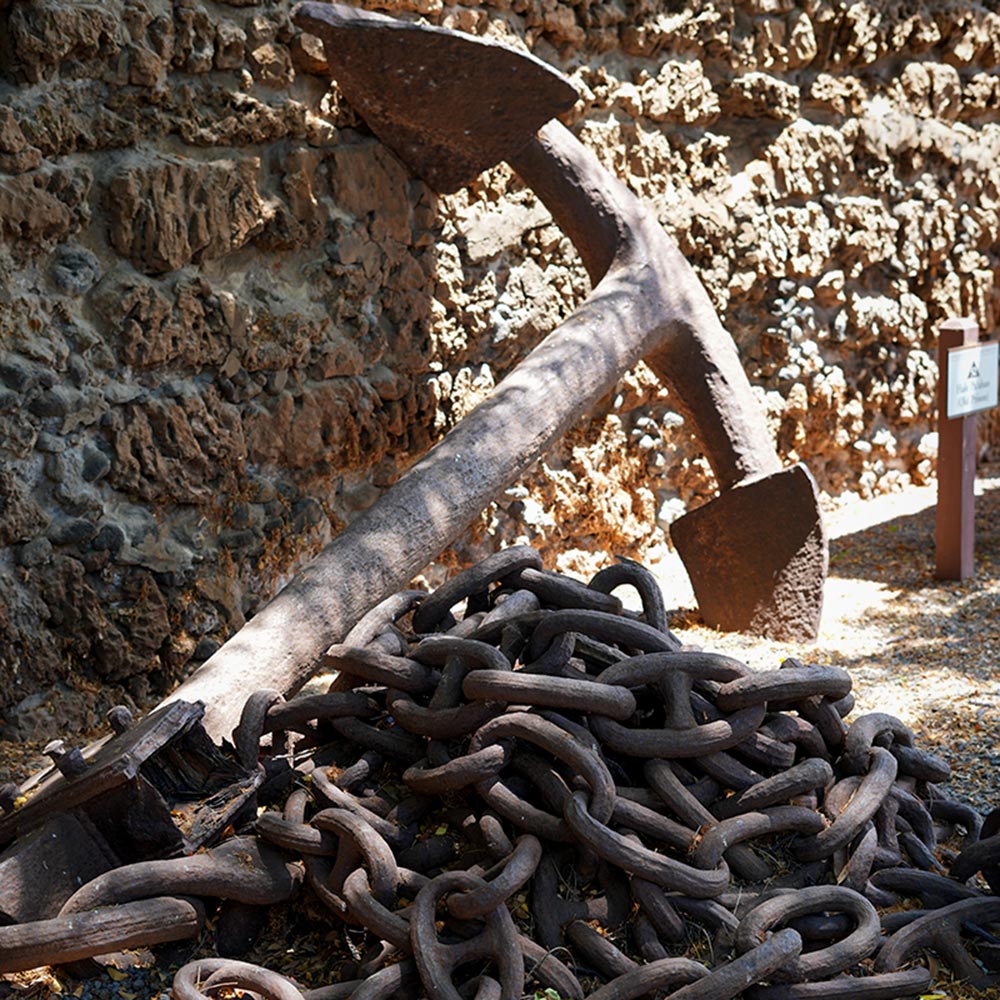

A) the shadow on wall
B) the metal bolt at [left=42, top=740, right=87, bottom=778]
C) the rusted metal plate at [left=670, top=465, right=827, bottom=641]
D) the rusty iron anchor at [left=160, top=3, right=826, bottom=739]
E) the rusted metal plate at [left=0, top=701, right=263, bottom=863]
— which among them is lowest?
the shadow on wall

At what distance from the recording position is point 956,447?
4645 millimetres

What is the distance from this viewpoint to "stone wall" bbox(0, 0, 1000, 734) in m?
3.08

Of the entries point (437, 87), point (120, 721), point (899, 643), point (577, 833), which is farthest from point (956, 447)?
point (120, 721)

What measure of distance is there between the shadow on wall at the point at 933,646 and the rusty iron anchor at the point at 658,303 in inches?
14.4

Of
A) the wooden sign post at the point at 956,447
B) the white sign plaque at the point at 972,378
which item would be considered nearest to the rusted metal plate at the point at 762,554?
the wooden sign post at the point at 956,447

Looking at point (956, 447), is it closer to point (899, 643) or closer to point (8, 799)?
point (899, 643)

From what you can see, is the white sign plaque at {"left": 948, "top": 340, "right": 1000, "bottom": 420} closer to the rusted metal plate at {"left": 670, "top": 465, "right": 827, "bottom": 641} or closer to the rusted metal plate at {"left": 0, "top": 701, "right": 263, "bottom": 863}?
the rusted metal plate at {"left": 670, "top": 465, "right": 827, "bottom": 641}

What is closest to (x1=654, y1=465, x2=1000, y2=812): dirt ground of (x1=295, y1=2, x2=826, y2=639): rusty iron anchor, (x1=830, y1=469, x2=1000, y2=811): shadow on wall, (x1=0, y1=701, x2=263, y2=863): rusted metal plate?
(x1=830, y1=469, x2=1000, y2=811): shadow on wall

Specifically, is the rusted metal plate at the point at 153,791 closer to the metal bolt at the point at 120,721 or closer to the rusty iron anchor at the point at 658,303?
the metal bolt at the point at 120,721

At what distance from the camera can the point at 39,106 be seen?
2.99 meters

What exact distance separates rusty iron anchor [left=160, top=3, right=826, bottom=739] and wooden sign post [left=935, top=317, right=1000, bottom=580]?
1065mm

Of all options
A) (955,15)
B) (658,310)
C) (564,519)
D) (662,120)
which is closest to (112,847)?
(658,310)

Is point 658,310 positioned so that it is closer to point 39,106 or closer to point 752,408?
point 752,408

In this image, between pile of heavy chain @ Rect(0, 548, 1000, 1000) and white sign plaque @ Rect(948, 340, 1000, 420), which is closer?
pile of heavy chain @ Rect(0, 548, 1000, 1000)
